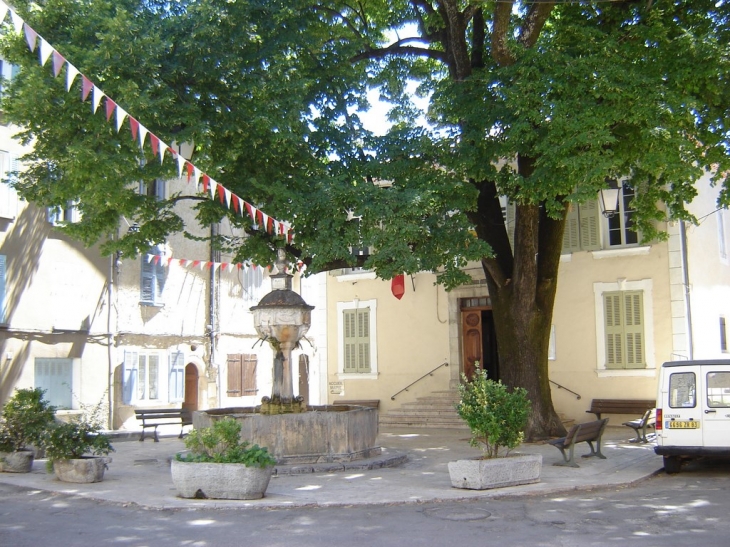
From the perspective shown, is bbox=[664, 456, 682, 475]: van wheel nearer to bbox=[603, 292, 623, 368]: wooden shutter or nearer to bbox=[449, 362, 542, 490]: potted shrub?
bbox=[449, 362, 542, 490]: potted shrub

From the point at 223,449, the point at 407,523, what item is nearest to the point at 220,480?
the point at 223,449

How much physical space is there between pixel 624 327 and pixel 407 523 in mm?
12405

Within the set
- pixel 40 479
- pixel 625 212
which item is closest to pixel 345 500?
pixel 40 479

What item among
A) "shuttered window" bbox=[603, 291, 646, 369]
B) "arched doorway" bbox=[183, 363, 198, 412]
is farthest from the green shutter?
"arched doorway" bbox=[183, 363, 198, 412]

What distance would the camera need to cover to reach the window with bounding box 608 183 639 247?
19.7 meters

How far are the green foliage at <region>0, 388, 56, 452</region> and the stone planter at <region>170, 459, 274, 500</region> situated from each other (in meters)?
4.36

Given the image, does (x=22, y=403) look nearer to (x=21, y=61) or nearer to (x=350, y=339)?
(x=21, y=61)

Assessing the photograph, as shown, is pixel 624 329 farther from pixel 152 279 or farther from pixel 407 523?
pixel 152 279

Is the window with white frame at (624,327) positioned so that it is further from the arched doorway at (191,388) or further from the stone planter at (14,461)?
the arched doorway at (191,388)

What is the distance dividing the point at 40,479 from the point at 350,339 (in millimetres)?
12555

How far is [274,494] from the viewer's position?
34.4ft

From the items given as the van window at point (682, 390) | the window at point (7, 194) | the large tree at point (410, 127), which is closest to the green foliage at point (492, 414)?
the van window at point (682, 390)

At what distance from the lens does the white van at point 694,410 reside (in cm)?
1146

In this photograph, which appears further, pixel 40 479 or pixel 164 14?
pixel 164 14
